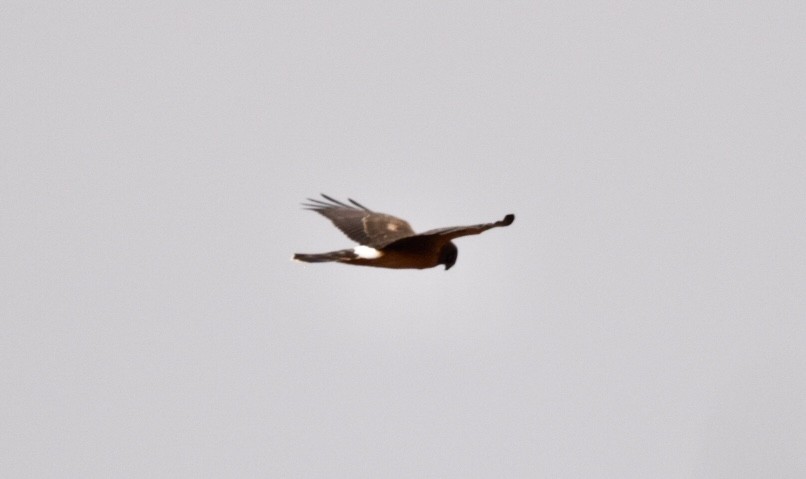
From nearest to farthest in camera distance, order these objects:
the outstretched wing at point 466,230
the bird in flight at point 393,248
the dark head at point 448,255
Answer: the outstretched wing at point 466,230 → the bird in flight at point 393,248 → the dark head at point 448,255

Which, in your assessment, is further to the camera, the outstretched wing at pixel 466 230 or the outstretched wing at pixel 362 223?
the outstretched wing at pixel 362 223

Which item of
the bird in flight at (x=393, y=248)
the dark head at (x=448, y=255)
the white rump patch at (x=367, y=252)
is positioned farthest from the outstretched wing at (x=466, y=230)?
the dark head at (x=448, y=255)

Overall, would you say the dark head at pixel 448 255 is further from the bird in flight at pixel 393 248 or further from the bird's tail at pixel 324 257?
the bird's tail at pixel 324 257

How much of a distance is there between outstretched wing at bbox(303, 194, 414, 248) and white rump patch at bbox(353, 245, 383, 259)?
0.51m

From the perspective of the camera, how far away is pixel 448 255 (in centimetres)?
1808

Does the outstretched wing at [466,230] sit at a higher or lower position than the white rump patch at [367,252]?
lower

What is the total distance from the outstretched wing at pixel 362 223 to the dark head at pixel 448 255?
25.4 inches

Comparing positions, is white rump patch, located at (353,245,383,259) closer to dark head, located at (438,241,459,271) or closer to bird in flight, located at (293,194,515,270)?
bird in flight, located at (293,194,515,270)

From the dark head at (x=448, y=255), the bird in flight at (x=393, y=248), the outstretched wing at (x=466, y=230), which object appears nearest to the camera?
the outstretched wing at (x=466, y=230)

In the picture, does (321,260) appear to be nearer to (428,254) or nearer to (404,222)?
(428,254)

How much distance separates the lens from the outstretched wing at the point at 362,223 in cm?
1894

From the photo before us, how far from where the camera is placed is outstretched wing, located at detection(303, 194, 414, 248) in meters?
18.9

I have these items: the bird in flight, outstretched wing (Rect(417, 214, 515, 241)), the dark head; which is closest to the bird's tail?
the bird in flight

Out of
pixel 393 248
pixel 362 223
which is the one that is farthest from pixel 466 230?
pixel 362 223
